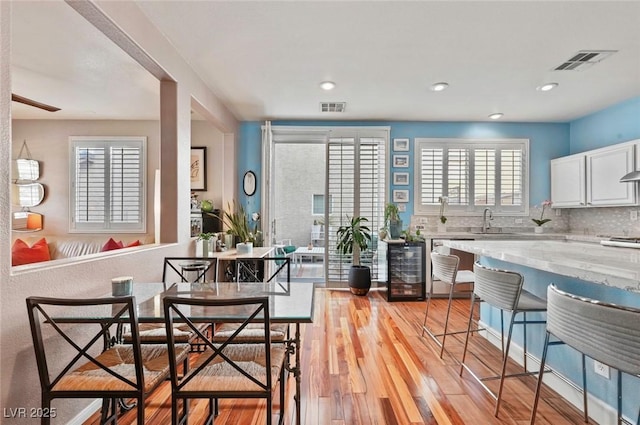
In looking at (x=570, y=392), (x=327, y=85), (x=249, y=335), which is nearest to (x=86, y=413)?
(x=249, y=335)

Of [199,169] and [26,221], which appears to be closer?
[26,221]

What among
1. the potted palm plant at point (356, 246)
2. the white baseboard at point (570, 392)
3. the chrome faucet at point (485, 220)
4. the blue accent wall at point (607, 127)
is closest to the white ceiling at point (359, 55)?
the blue accent wall at point (607, 127)

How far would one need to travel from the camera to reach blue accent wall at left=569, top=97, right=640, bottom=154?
4.12 m

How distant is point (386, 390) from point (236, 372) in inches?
48.2

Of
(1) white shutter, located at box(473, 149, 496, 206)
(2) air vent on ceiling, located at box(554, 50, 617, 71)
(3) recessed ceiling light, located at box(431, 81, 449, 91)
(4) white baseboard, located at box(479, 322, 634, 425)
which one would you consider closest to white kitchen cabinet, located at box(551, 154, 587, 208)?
(1) white shutter, located at box(473, 149, 496, 206)

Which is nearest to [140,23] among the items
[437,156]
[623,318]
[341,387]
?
[341,387]

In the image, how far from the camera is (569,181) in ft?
15.6

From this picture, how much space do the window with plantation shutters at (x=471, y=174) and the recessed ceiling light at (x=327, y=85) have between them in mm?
2021

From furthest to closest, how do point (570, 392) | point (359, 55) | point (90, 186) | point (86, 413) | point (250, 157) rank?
point (250, 157)
point (90, 186)
point (359, 55)
point (570, 392)
point (86, 413)

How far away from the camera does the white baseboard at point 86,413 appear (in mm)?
1856

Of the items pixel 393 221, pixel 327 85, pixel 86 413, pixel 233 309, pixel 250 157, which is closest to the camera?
pixel 233 309

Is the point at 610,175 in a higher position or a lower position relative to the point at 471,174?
lower

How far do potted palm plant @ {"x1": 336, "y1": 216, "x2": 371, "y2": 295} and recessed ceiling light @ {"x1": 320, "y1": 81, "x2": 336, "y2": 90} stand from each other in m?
2.01

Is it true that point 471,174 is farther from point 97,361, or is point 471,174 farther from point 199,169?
point 97,361
